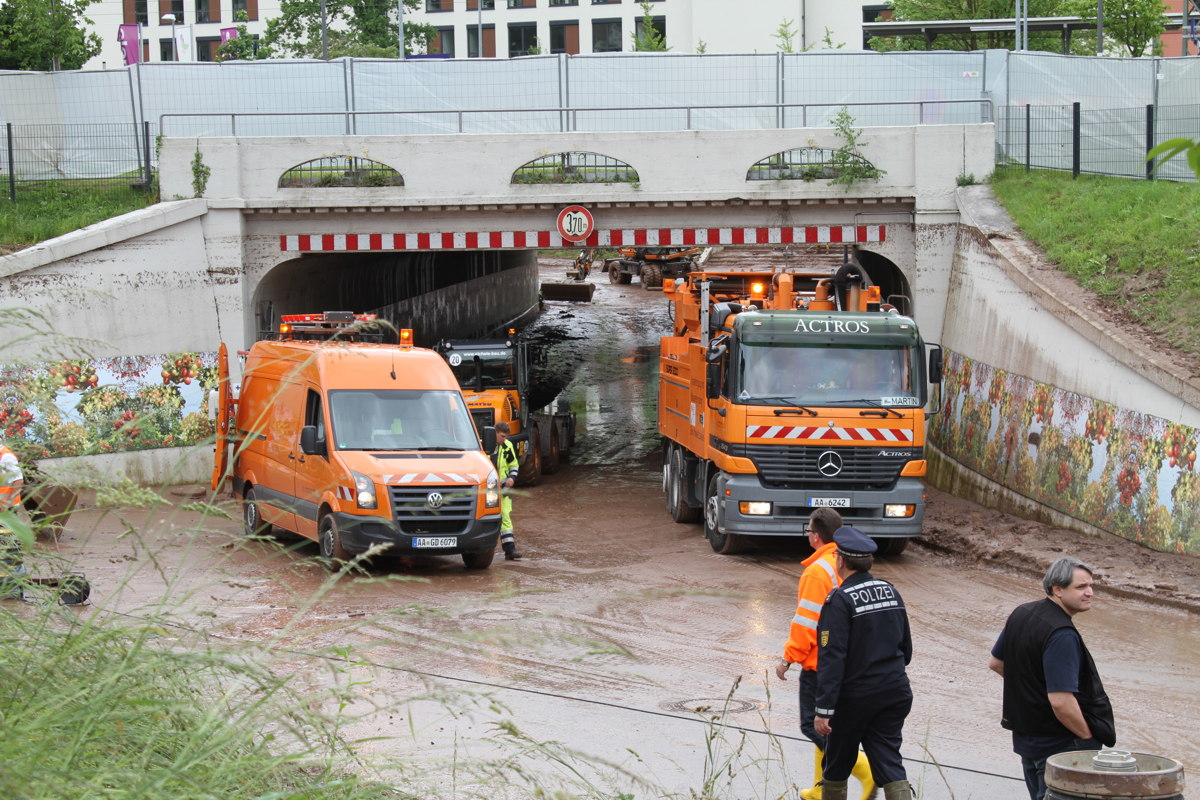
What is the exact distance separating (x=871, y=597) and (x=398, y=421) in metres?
9.59

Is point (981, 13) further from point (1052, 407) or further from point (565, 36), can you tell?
point (565, 36)

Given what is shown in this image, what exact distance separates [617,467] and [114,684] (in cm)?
2082

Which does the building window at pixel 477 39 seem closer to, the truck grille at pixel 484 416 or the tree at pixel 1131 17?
the tree at pixel 1131 17

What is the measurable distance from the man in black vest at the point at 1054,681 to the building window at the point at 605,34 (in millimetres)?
69566

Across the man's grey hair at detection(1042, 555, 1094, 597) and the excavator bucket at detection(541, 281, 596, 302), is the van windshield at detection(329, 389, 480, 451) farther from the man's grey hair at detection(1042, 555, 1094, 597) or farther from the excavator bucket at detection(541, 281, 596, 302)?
the excavator bucket at detection(541, 281, 596, 302)

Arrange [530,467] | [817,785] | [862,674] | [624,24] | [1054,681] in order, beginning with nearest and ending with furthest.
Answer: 1. [1054,681]
2. [862,674]
3. [817,785]
4. [530,467]
5. [624,24]

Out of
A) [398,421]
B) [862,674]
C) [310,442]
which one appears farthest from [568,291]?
[862,674]

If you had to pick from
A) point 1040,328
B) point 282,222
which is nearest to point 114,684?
point 1040,328

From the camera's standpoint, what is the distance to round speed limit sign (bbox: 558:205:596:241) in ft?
73.9

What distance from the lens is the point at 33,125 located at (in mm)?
24281

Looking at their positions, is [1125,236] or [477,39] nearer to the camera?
[1125,236]

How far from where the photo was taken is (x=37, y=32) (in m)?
31.5

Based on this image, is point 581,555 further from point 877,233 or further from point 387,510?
point 877,233

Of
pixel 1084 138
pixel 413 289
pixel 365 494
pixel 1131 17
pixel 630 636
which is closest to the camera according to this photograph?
pixel 630 636
